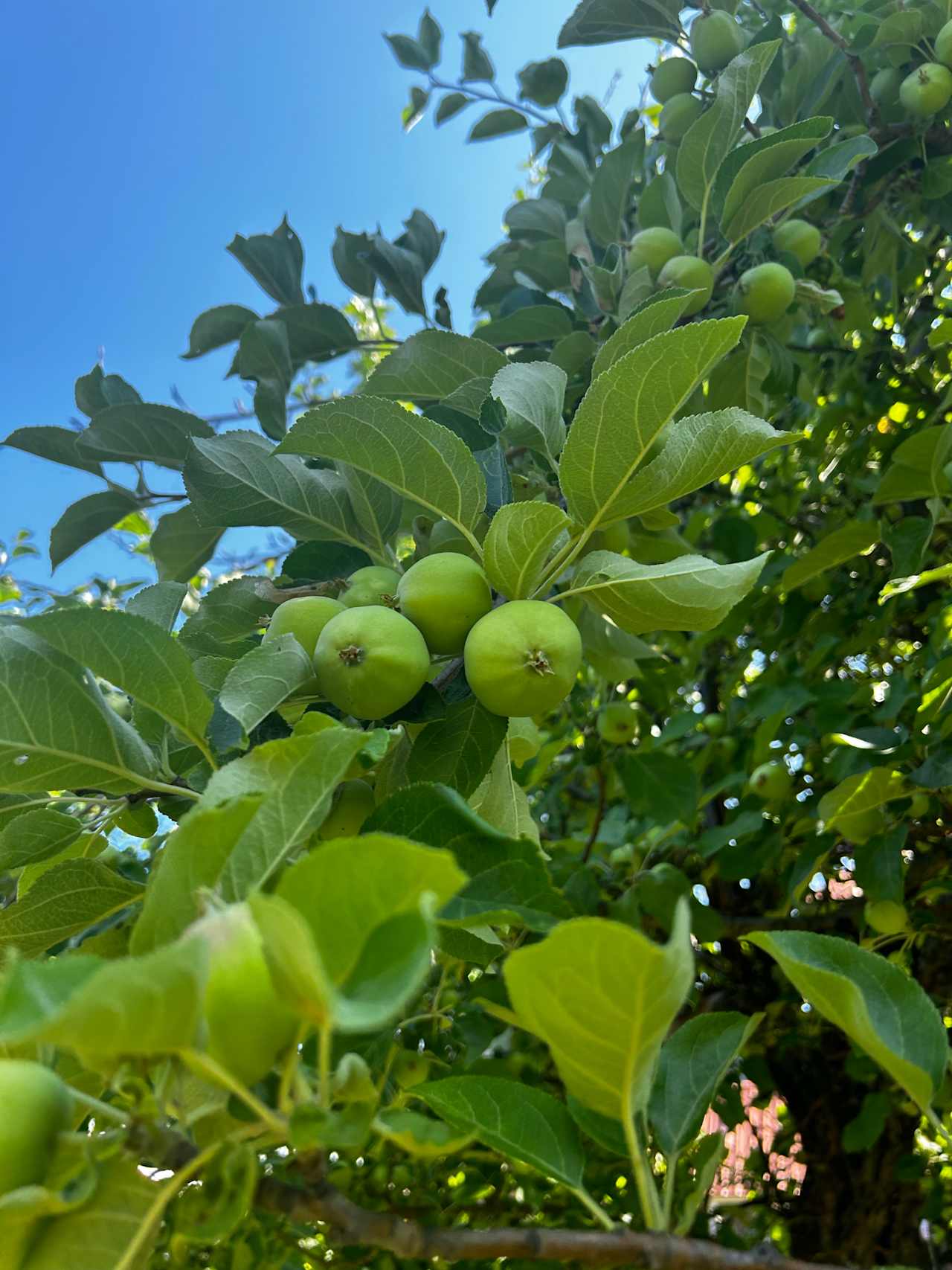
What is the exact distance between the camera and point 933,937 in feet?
7.62

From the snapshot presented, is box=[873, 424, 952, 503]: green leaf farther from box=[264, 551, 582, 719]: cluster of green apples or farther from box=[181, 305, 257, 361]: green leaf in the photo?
box=[181, 305, 257, 361]: green leaf

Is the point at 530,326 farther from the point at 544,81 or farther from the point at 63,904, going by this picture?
the point at 63,904

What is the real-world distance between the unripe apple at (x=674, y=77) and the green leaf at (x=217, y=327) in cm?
97

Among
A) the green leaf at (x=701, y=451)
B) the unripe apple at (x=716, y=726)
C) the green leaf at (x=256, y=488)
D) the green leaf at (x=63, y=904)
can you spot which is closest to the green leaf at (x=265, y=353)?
the green leaf at (x=256, y=488)

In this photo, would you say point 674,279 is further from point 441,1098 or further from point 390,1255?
point 390,1255

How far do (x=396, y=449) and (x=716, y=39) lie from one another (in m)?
1.44

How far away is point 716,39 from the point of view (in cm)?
183

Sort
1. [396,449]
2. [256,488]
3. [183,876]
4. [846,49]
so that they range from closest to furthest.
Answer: [183,876] → [396,449] → [256,488] → [846,49]

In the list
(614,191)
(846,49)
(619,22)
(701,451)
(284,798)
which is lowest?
(284,798)

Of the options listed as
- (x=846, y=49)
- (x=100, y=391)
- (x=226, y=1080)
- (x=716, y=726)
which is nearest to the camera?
(x=226, y=1080)

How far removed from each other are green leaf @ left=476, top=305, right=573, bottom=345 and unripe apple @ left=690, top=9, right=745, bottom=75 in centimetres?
69

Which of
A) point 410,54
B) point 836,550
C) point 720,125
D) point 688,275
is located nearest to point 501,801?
point 688,275

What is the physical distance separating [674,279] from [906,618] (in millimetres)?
1629

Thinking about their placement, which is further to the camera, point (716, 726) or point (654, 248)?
point (716, 726)
